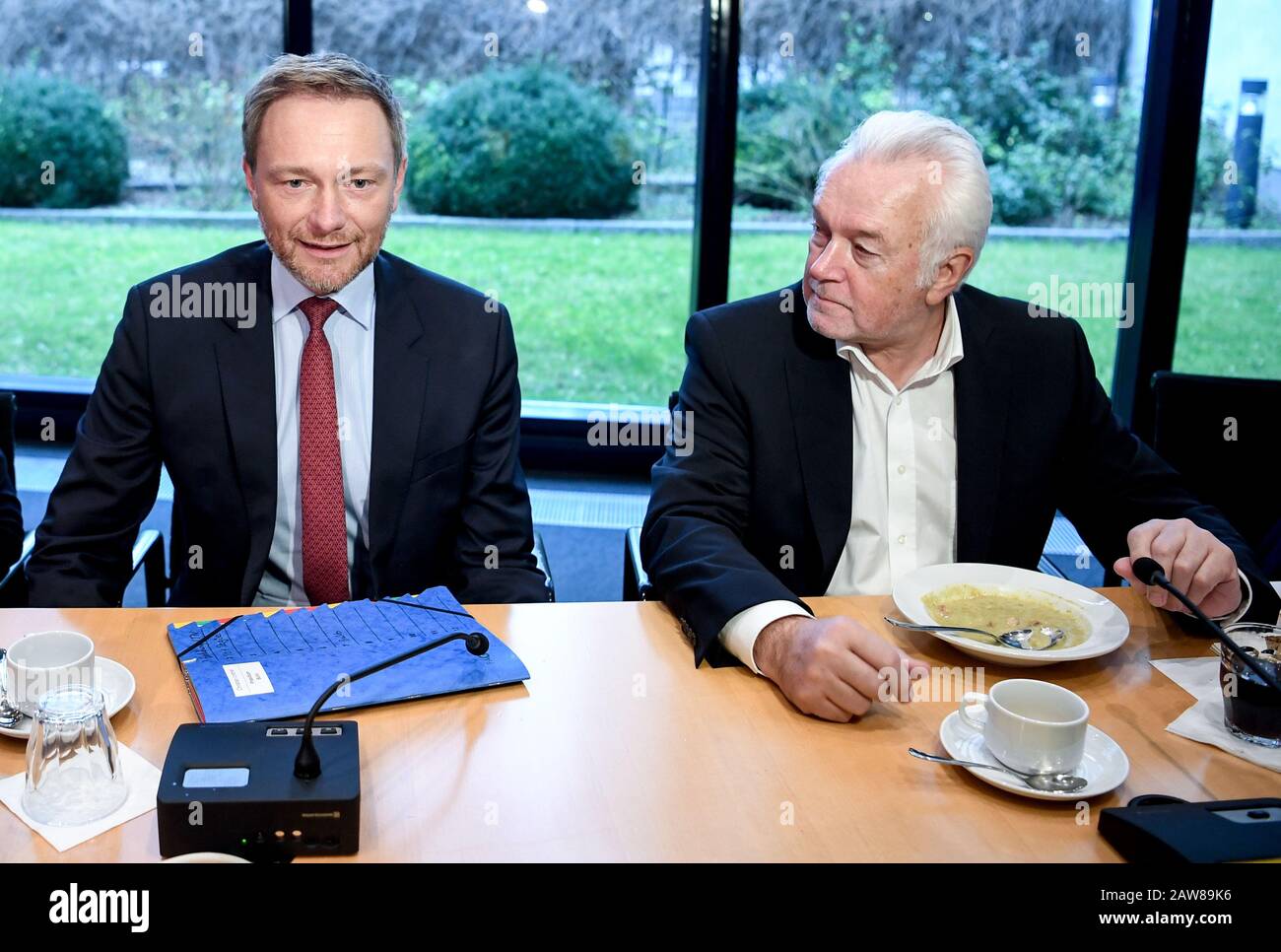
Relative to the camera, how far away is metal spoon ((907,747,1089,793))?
141cm

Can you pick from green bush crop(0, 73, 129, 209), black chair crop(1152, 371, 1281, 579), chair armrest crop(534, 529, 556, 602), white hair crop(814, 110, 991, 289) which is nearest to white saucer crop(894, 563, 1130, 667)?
white hair crop(814, 110, 991, 289)

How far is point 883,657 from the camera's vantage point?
5.18 feet

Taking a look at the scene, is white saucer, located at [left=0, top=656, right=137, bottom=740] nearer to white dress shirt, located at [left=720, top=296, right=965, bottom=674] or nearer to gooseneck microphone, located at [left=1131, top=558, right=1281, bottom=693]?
white dress shirt, located at [left=720, top=296, right=965, bottom=674]

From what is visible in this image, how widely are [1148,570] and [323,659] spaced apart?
44.8 inches

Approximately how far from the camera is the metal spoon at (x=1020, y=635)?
1.75 metres

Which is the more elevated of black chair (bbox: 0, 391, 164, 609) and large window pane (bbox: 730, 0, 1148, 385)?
large window pane (bbox: 730, 0, 1148, 385)

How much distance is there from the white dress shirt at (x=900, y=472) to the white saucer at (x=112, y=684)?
46.3 inches

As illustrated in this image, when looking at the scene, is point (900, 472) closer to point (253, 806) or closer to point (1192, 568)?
point (1192, 568)

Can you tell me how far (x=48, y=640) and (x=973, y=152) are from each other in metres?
1.59

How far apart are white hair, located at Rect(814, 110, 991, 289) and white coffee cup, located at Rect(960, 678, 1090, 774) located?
860 mm

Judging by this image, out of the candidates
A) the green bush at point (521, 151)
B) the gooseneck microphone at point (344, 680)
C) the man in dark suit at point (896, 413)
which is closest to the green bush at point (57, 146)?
the green bush at point (521, 151)

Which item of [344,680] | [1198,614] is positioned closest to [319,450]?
[344,680]

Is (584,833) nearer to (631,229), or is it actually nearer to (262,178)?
(262,178)

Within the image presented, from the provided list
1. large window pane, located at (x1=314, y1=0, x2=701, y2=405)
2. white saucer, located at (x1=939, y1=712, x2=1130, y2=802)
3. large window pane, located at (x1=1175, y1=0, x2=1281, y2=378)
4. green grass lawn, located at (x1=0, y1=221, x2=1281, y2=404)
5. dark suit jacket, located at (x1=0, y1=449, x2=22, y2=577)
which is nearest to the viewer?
white saucer, located at (x1=939, y1=712, x2=1130, y2=802)
